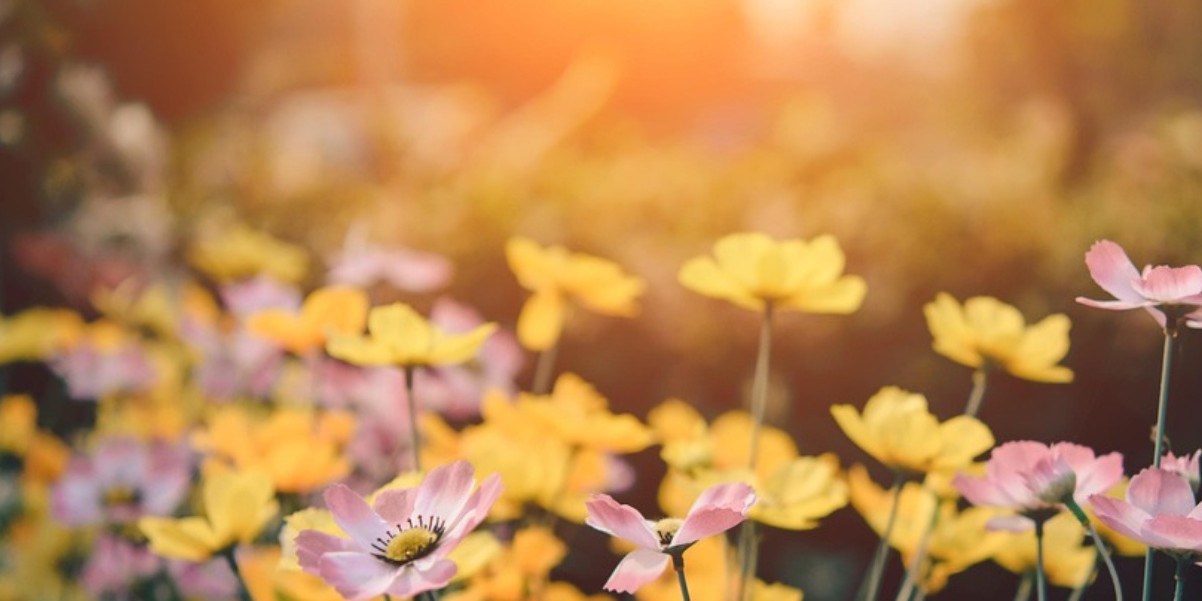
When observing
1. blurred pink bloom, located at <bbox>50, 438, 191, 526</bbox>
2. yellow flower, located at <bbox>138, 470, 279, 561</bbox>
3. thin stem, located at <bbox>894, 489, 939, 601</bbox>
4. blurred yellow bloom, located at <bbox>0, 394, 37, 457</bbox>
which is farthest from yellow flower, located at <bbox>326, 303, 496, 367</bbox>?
blurred yellow bloom, located at <bbox>0, 394, 37, 457</bbox>

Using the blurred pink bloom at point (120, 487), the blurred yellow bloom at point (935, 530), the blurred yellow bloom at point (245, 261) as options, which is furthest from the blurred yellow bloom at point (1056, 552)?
the blurred yellow bloom at point (245, 261)

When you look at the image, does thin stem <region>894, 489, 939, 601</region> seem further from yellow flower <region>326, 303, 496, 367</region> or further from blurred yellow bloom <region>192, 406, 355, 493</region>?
blurred yellow bloom <region>192, 406, 355, 493</region>

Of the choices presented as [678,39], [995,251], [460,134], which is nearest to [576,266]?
[995,251]

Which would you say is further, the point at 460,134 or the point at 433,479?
the point at 460,134

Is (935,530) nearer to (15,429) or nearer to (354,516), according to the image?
(354,516)

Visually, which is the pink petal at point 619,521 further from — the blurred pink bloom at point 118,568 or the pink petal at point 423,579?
the blurred pink bloom at point 118,568

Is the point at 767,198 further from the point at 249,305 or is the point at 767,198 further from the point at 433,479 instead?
the point at 433,479
